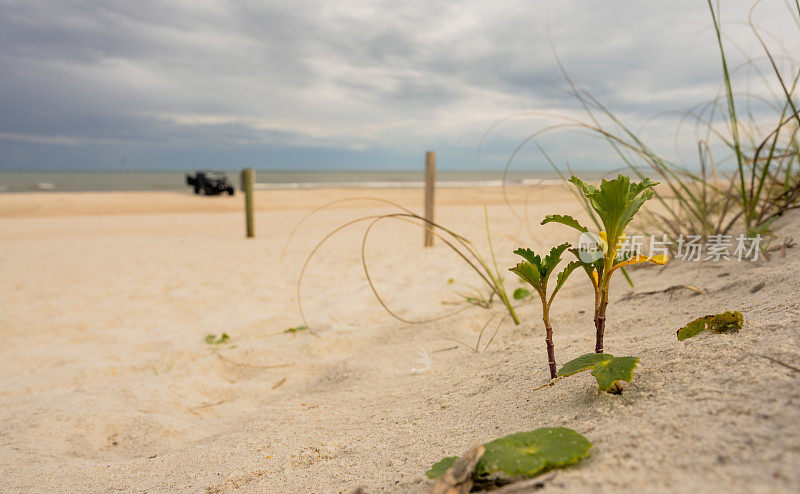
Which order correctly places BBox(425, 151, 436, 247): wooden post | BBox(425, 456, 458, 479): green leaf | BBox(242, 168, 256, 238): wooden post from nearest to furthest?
BBox(425, 456, 458, 479): green leaf → BBox(425, 151, 436, 247): wooden post → BBox(242, 168, 256, 238): wooden post

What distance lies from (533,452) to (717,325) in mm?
644

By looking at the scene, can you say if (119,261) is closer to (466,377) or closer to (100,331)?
(100,331)

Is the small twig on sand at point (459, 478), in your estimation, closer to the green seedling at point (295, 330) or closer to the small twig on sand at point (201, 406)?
the small twig on sand at point (201, 406)

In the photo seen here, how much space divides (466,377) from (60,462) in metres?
1.28

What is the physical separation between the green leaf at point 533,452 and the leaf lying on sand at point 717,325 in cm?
50

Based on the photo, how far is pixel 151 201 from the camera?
49.9 ft

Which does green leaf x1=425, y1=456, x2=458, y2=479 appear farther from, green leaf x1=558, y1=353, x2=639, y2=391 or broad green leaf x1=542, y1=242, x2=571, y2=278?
broad green leaf x1=542, y1=242, x2=571, y2=278

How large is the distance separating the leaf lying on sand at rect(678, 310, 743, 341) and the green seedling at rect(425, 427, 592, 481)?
0.50m

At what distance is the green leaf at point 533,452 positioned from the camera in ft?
2.48

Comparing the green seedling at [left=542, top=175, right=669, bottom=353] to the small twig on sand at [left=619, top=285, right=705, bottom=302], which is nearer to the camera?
the green seedling at [left=542, top=175, right=669, bottom=353]

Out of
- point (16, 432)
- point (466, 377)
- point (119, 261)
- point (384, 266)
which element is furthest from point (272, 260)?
point (466, 377)

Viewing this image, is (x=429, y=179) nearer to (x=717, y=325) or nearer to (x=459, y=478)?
(x=717, y=325)

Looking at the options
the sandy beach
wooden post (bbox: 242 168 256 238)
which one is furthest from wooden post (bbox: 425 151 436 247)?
wooden post (bbox: 242 168 256 238)

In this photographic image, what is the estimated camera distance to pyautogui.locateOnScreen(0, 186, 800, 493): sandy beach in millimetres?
779
